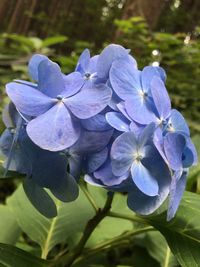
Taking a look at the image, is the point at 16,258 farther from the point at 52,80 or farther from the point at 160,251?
the point at 160,251

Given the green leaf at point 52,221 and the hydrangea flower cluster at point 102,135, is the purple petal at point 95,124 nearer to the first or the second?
the hydrangea flower cluster at point 102,135

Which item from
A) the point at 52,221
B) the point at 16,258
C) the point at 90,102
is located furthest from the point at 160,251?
the point at 90,102

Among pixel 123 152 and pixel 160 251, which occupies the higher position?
pixel 123 152

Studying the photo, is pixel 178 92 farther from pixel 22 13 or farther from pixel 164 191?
pixel 22 13

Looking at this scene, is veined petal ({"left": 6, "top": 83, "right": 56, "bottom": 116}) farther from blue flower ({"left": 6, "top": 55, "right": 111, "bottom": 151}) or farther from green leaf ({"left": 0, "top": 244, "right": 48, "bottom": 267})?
green leaf ({"left": 0, "top": 244, "right": 48, "bottom": 267})

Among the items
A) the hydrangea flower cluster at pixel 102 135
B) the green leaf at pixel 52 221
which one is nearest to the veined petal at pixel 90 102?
the hydrangea flower cluster at pixel 102 135

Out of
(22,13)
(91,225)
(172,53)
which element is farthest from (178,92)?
(22,13)

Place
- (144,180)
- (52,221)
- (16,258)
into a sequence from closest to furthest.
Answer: (144,180) < (16,258) < (52,221)
